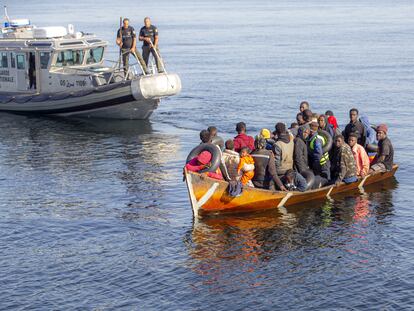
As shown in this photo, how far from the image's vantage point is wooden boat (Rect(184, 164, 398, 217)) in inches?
722

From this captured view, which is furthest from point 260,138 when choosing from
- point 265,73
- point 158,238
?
point 265,73

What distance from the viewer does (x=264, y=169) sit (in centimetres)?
1900

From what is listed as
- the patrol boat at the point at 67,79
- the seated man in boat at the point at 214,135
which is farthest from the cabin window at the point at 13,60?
the seated man in boat at the point at 214,135

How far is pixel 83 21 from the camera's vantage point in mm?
95000

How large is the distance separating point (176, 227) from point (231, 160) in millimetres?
2071

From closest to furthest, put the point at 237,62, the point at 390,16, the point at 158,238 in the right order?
the point at 158,238
the point at 237,62
the point at 390,16

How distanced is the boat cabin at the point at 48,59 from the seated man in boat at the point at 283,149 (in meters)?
13.5

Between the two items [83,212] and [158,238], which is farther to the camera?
[83,212]

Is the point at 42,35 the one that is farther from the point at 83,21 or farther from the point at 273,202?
the point at 83,21

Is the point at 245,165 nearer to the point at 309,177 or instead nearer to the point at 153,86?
the point at 309,177

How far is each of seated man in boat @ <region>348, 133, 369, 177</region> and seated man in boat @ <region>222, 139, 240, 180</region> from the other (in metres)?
3.59

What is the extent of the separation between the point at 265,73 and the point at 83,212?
26.4 metres

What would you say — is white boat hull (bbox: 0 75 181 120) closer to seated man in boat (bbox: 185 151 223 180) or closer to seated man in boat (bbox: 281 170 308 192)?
seated man in boat (bbox: 281 170 308 192)

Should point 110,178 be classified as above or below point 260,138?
below
